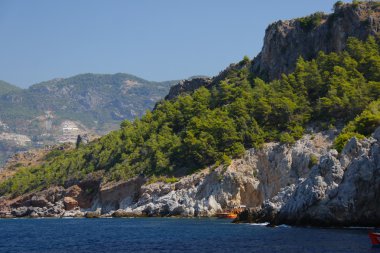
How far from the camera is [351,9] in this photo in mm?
137250

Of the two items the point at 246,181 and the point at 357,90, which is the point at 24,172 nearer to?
the point at 246,181

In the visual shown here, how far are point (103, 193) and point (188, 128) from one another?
22.3 meters

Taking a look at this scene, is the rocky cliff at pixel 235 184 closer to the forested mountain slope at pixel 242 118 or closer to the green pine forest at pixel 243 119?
the green pine forest at pixel 243 119

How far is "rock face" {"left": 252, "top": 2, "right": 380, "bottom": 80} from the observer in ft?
446

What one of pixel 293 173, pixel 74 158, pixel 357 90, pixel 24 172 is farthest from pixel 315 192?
pixel 24 172

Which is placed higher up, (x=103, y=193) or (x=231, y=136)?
(x=231, y=136)

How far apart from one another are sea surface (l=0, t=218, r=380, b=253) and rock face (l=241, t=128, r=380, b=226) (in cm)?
213

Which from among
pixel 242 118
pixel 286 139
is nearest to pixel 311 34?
pixel 242 118

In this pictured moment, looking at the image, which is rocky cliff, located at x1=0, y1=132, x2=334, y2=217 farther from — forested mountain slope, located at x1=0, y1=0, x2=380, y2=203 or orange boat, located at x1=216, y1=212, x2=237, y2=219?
forested mountain slope, located at x1=0, y1=0, x2=380, y2=203

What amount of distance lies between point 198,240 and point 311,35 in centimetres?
9013

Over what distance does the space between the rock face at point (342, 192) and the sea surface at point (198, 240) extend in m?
2.13

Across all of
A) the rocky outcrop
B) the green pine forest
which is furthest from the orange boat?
the rocky outcrop

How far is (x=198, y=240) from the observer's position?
210 ft

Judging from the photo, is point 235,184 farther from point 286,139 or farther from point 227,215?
point 286,139
